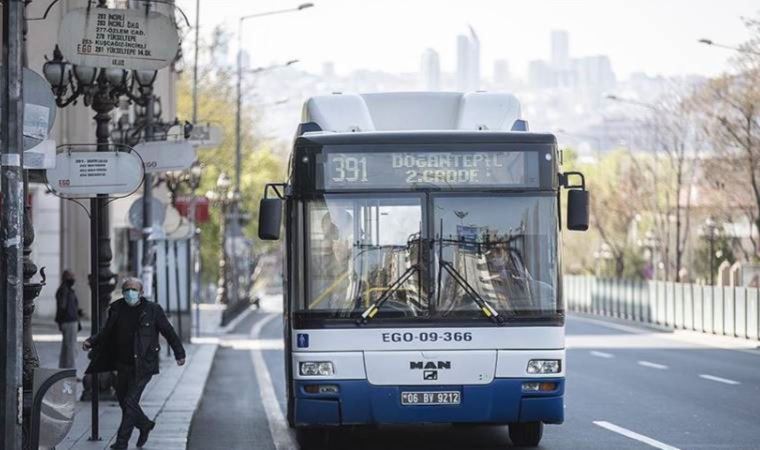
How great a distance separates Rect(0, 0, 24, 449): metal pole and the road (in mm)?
5308

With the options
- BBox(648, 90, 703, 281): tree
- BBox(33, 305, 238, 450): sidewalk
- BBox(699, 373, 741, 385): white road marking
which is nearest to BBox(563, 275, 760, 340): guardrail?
BBox(648, 90, 703, 281): tree

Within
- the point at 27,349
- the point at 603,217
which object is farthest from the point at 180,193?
the point at 27,349

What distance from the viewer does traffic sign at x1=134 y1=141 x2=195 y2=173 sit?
2078 cm

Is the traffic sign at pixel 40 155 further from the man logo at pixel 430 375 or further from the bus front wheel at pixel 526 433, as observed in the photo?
the bus front wheel at pixel 526 433

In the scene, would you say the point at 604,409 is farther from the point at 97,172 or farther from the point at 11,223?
the point at 11,223

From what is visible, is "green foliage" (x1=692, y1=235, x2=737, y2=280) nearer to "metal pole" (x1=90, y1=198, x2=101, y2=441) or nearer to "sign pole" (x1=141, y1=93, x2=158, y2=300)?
"sign pole" (x1=141, y1=93, x2=158, y2=300)

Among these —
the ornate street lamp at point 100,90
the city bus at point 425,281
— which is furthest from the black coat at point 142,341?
the ornate street lamp at point 100,90

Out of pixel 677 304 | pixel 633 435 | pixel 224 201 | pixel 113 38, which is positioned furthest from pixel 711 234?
pixel 113 38

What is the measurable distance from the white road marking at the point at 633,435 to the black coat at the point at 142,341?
4.68m

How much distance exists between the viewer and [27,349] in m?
14.1

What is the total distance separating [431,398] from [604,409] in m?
6.44

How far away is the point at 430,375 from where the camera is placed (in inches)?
602

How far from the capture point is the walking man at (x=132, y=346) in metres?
16.2

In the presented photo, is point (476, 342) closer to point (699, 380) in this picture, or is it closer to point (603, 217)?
point (699, 380)
